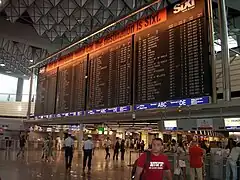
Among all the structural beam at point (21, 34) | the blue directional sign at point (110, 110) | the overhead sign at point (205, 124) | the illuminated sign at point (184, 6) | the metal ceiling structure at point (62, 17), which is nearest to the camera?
the overhead sign at point (205, 124)

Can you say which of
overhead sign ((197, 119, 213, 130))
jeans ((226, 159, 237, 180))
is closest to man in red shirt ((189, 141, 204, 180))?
jeans ((226, 159, 237, 180))

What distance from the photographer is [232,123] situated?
5.80m

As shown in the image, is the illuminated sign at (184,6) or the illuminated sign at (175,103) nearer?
the illuminated sign at (175,103)

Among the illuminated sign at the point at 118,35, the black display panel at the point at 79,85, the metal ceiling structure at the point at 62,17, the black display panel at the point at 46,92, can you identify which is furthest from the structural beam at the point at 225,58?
the metal ceiling structure at the point at 62,17

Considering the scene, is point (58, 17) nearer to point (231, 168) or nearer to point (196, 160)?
point (196, 160)

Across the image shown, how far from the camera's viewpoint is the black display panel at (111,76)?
322 inches

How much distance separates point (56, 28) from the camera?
2245 centimetres

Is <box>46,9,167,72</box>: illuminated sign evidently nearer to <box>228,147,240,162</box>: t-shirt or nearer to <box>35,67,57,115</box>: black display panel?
<box>35,67,57,115</box>: black display panel

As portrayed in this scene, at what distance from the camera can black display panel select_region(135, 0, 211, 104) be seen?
→ 6.13m

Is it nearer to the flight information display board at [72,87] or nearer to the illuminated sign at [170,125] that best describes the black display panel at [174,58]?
the illuminated sign at [170,125]

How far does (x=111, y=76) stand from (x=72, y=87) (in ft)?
7.69

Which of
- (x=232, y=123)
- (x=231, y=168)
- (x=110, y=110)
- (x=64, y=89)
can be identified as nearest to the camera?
(x=232, y=123)

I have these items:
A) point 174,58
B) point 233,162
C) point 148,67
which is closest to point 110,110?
point 148,67

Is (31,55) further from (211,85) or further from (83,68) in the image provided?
(211,85)
